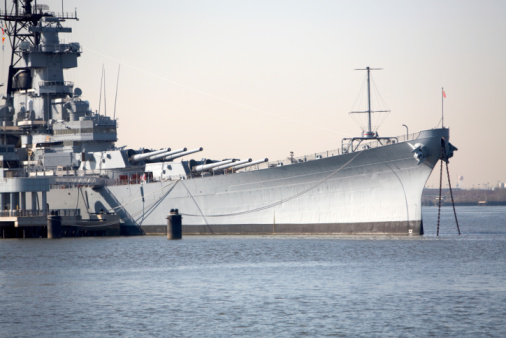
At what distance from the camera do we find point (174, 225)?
154 ft

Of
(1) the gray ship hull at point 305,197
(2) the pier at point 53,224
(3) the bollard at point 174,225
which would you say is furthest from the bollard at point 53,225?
(3) the bollard at point 174,225

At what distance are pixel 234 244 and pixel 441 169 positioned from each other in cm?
1235

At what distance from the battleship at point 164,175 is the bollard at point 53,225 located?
2.64 meters

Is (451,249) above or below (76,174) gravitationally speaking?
below

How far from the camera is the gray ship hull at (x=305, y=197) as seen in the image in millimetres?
40875

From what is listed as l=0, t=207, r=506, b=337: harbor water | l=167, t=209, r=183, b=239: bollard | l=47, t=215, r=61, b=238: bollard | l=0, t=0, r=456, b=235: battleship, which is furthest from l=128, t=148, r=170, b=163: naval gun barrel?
l=0, t=207, r=506, b=337: harbor water

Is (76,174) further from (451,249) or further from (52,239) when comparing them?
(451,249)

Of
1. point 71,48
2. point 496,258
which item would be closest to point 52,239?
point 71,48

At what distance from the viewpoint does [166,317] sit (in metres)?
22.5

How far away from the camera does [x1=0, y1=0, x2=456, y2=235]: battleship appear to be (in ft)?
136

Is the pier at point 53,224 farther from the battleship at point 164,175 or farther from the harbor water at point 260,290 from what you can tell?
the harbor water at point 260,290

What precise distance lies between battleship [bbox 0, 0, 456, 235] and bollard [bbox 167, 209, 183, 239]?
1.76 m

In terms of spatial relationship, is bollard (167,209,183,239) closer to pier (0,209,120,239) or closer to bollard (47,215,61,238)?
pier (0,209,120,239)

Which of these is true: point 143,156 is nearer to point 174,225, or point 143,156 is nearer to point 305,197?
point 174,225
